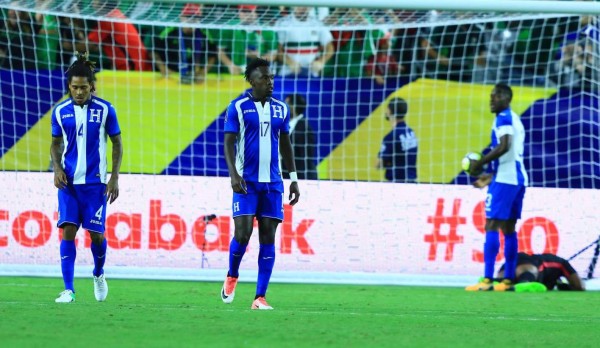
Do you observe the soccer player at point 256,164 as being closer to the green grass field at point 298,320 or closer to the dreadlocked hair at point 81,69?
the green grass field at point 298,320

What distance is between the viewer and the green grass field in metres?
6.73

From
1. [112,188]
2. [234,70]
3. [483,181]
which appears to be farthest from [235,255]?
[234,70]

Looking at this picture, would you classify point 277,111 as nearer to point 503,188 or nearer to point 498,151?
point 498,151

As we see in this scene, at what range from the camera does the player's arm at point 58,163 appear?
974 centimetres

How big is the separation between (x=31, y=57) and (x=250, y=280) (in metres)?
A: 4.24

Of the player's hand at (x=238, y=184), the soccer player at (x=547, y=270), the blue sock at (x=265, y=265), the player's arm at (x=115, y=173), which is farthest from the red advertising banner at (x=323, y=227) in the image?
the player's hand at (x=238, y=184)

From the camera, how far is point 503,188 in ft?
43.2

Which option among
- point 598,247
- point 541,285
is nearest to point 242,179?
point 541,285

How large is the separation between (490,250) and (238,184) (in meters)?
4.45

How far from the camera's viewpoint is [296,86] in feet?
50.3

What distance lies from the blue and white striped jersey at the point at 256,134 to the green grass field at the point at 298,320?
43.2 inches

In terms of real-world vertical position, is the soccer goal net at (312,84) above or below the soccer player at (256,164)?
above

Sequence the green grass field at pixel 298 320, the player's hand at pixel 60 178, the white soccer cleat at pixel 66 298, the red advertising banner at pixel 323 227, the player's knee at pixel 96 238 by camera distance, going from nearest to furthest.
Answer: the green grass field at pixel 298 320 → the white soccer cleat at pixel 66 298 → the player's hand at pixel 60 178 → the player's knee at pixel 96 238 → the red advertising banner at pixel 323 227

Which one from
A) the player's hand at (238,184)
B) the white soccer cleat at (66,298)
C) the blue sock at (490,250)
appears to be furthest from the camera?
the blue sock at (490,250)
